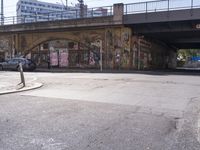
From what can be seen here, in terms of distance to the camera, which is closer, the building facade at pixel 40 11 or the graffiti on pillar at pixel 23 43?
the building facade at pixel 40 11

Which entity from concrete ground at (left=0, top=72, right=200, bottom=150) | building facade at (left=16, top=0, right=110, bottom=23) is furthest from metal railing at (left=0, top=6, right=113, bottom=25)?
concrete ground at (left=0, top=72, right=200, bottom=150)

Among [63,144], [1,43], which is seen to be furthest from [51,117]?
[1,43]

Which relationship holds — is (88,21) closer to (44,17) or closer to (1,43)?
(44,17)

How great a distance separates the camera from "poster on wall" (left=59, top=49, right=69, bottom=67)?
135 feet

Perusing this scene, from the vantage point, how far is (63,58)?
41.5 metres

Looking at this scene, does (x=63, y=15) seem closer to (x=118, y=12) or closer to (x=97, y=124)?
(x=118, y=12)

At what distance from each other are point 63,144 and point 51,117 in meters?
2.42

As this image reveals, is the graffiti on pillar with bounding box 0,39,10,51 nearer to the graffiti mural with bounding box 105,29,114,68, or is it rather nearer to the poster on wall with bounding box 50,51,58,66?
the poster on wall with bounding box 50,51,58,66

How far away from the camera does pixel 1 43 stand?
47094mm

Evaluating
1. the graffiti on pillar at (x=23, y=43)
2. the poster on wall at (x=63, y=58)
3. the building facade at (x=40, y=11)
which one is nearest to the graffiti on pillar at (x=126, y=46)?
the building facade at (x=40, y=11)

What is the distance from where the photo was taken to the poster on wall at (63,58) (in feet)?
135

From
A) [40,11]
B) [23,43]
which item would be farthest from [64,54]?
Result: [40,11]

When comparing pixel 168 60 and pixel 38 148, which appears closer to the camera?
pixel 38 148

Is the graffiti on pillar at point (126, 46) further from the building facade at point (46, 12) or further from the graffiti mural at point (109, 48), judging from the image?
the building facade at point (46, 12)
